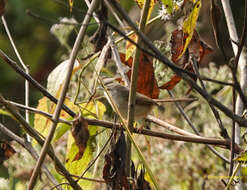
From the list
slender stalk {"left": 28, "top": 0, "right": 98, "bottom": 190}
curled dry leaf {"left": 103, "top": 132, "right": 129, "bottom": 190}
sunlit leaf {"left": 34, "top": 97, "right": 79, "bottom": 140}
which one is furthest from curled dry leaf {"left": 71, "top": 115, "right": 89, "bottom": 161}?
sunlit leaf {"left": 34, "top": 97, "right": 79, "bottom": 140}

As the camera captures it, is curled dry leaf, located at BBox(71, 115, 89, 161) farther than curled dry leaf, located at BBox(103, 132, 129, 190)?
No

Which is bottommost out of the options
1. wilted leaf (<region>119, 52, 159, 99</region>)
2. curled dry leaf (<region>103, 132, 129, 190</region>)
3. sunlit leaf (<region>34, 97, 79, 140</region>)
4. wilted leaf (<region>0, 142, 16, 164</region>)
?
curled dry leaf (<region>103, 132, 129, 190</region>)

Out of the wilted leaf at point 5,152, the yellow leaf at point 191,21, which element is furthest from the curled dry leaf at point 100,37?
the wilted leaf at point 5,152

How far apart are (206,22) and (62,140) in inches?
117

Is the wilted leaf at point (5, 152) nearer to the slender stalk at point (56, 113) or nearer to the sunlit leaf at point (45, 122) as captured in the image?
the sunlit leaf at point (45, 122)

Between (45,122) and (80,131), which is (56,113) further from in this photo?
(45,122)

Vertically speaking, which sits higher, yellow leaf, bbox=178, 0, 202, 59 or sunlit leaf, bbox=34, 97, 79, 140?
yellow leaf, bbox=178, 0, 202, 59

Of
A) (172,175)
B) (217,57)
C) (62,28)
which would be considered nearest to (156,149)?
(172,175)

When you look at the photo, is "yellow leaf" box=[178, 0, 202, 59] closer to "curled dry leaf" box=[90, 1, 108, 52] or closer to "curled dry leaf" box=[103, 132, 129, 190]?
"curled dry leaf" box=[90, 1, 108, 52]

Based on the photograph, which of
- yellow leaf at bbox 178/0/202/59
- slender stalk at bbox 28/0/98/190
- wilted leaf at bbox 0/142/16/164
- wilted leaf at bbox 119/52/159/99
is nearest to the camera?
slender stalk at bbox 28/0/98/190

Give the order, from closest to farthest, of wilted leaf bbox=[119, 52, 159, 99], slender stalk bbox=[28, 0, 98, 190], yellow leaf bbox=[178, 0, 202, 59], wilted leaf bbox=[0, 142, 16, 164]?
slender stalk bbox=[28, 0, 98, 190] < yellow leaf bbox=[178, 0, 202, 59] < wilted leaf bbox=[119, 52, 159, 99] < wilted leaf bbox=[0, 142, 16, 164]

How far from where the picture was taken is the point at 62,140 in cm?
255

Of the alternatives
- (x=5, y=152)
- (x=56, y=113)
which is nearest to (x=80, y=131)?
(x=56, y=113)

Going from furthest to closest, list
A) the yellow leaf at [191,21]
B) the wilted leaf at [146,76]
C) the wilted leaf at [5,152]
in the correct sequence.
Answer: the wilted leaf at [5,152] → the wilted leaf at [146,76] → the yellow leaf at [191,21]
